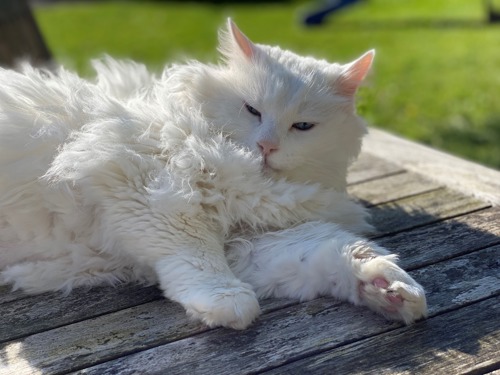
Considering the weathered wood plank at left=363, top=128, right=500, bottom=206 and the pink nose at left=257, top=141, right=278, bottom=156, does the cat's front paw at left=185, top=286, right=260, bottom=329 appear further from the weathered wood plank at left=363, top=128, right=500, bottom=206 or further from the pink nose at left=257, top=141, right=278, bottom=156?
the weathered wood plank at left=363, top=128, right=500, bottom=206

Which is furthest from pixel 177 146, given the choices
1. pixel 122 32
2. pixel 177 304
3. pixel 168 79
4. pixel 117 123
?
pixel 122 32

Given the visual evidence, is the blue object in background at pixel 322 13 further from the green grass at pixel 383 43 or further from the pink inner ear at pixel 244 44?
the pink inner ear at pixel 244 44

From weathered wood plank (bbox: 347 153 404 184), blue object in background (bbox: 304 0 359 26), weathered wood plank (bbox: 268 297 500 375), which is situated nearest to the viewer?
weathered wood plank (bbox: 268 297 500 375)

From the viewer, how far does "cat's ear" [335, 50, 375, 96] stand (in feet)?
6.81

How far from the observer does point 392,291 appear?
1.62m

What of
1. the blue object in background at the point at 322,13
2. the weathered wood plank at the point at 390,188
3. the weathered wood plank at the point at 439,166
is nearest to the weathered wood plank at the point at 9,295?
the weathered wood plank at the point at 390,188

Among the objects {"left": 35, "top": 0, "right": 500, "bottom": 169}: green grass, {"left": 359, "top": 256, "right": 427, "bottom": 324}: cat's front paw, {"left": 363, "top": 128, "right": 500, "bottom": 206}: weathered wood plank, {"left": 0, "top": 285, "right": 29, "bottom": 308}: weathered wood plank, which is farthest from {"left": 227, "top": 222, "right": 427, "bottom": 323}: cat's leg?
{"left": 35, "top": 0, "right": 500, "bottom": 169}: green grass

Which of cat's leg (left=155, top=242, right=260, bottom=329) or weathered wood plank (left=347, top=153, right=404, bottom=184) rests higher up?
cat's leg (left=155, top=242, right=260, bottom=329)

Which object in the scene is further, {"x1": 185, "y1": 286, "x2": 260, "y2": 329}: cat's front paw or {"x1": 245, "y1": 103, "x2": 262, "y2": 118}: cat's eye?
{"x1": 245, "y1": 103, "x2": 262, "y2": 118}: cat's eye

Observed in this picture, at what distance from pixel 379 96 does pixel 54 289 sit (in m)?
4.37

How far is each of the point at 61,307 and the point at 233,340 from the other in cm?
53

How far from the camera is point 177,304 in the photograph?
5.98 feet

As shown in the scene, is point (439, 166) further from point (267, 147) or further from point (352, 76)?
point (267, 147)

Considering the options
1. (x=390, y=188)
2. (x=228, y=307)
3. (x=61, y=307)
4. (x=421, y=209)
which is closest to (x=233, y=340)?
(x=228, y=307)
